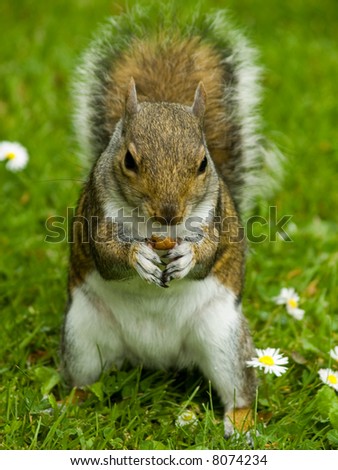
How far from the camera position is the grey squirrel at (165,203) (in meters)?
2.20

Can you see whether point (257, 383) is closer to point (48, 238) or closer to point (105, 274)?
point (105, 274)

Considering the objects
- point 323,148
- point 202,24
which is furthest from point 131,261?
point 323,148

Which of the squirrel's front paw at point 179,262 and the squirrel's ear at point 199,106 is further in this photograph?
the squirrel's ear at point 199,106

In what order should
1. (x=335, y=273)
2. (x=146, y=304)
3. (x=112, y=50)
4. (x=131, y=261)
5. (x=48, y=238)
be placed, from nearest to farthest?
1. (x=131, y=261)
2. (x=146, y=304)
3. (x=112, y=50)
4. (x=335, y=273)
5. (x=48, y=238)

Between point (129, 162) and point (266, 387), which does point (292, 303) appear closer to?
point (266, 387)

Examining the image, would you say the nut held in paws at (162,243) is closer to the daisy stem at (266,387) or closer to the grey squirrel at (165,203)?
the grey squirrel at (165,203)

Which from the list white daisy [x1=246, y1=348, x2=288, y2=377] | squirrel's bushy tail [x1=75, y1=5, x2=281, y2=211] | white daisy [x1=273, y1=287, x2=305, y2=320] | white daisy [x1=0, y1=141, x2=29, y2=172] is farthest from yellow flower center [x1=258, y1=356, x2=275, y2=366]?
white daisy [x1=0, y1=141, x2=29, y2=172]

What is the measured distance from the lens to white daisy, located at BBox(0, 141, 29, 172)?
3545 mm

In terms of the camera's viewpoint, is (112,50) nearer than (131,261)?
No

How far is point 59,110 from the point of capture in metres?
4.33

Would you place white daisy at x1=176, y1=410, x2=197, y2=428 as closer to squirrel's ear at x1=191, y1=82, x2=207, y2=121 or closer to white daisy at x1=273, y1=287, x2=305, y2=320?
white daisy at x1=273, y1=287, x2=305, y2=320

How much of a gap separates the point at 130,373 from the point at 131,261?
54cm

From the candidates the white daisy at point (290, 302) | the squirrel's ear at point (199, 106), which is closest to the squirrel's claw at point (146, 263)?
the squirrel's ear at point (199, 106)

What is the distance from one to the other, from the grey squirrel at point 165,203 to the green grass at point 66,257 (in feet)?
0.43
